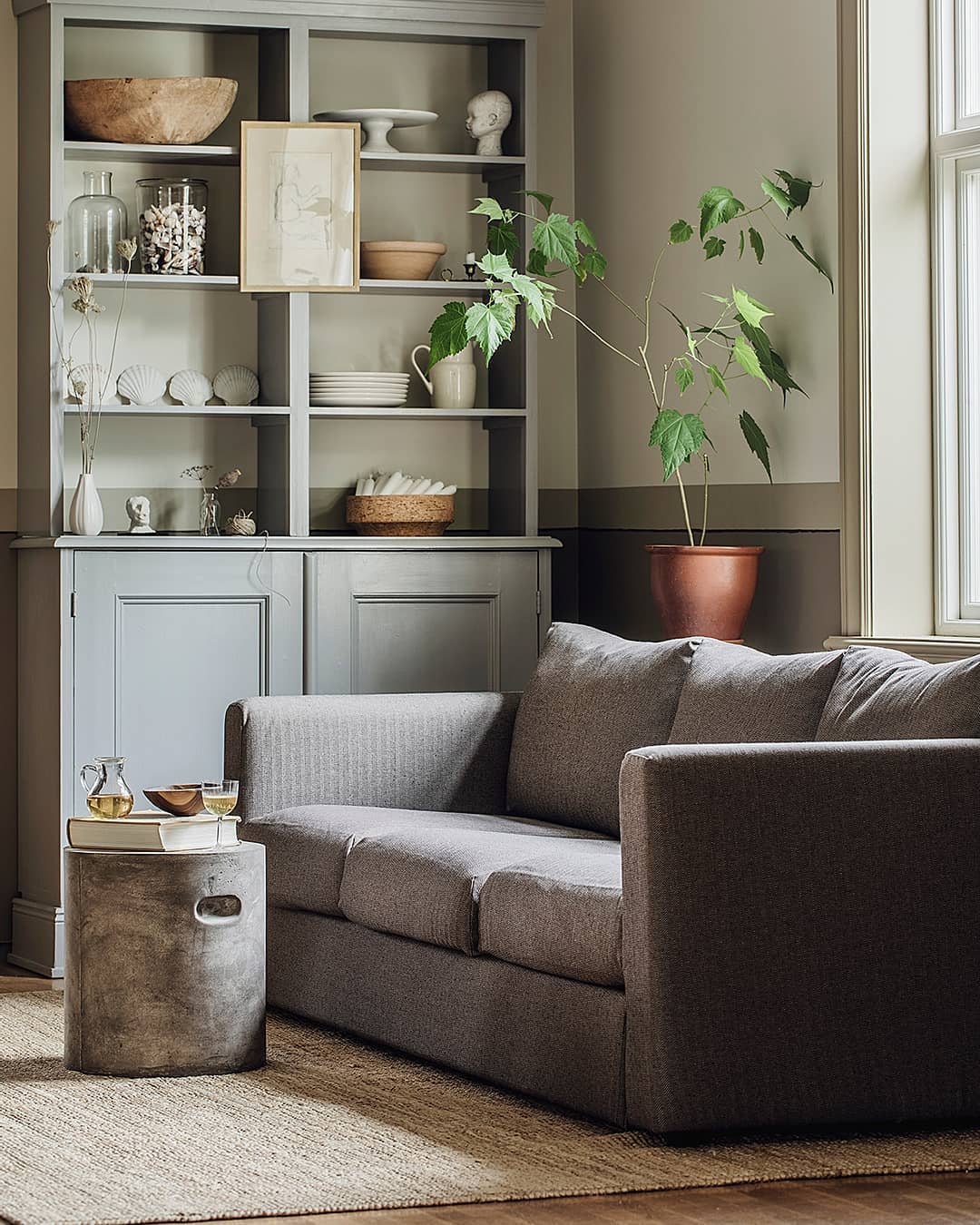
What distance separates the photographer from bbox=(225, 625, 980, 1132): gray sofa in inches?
121

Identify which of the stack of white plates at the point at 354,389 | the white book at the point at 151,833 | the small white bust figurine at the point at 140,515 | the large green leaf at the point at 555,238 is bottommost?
the white book at the point at 151,833

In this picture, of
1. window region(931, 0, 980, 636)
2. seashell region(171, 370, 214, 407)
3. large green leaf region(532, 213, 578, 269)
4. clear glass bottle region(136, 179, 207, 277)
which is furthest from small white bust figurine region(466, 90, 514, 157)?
window region(931, 0, 980, 636)

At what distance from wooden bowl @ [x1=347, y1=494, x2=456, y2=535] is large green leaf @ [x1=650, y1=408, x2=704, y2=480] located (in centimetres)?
80

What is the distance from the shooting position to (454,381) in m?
5.49

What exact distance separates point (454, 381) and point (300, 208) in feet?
2.06

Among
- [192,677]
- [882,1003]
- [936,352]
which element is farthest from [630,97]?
[882,1003]

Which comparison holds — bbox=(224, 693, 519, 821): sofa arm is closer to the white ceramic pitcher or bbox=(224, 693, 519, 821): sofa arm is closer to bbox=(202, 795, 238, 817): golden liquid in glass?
bbox=(202, 795, 238, 817): golden liquid in glass

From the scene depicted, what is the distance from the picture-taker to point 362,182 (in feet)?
18.5

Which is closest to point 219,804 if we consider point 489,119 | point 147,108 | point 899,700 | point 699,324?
point 899,700

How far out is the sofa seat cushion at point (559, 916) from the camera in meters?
3.21

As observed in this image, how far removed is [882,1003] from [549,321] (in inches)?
120

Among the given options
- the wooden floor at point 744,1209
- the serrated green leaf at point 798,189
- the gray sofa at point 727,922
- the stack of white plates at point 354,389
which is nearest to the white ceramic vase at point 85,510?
the stack of white plates at point 354,389

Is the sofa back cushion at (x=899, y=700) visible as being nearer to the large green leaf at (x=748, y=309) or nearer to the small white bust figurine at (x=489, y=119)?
the large green leaf at (x=748, y=309)

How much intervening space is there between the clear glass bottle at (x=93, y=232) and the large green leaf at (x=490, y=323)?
1.03m
